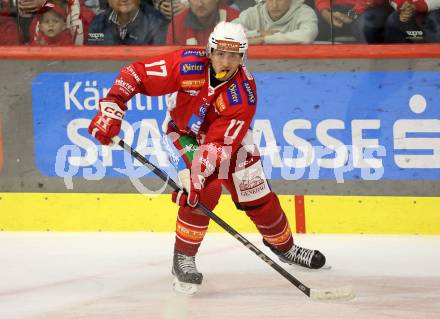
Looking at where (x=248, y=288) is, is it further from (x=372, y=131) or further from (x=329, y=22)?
(x=329, y=22)

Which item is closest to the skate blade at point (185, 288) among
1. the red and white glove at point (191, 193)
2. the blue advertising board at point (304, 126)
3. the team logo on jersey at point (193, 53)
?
the red and white glove at point (191, 193)

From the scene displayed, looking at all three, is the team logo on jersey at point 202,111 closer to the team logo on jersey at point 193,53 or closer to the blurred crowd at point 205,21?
the team logo on jersey at point 193,53

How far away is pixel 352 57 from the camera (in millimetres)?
5551

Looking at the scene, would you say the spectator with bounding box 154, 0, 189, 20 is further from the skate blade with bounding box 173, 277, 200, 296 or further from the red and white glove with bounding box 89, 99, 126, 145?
the skate blade with bounding box 173, 277, 200, 296

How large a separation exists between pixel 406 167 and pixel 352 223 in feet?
1.45

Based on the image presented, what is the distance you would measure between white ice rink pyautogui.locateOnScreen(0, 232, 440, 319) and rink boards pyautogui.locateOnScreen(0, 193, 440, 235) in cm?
7

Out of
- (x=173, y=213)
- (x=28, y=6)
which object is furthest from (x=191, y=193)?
(x=28, y=6)

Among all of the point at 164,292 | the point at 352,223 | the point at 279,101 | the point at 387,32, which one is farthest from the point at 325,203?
the point at 164,292

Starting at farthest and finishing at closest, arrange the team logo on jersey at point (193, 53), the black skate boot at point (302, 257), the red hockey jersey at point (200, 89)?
the black skate boot at point (302, 257), the team logo on jersey at point (193, 53), the red hockey jersey at point (200, 89)

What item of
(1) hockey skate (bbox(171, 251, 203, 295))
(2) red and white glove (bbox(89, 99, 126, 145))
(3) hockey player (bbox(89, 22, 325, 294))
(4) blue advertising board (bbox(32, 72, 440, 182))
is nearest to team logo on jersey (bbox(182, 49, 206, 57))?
(3) hockey player (bbox(89, 22, 325, 294))

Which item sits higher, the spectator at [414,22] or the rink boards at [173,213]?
the spectator at [414,22]

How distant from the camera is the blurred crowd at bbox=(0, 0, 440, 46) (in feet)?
18.3

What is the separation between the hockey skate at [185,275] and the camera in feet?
15.2

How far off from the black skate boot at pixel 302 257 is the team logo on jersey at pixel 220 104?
881mm
